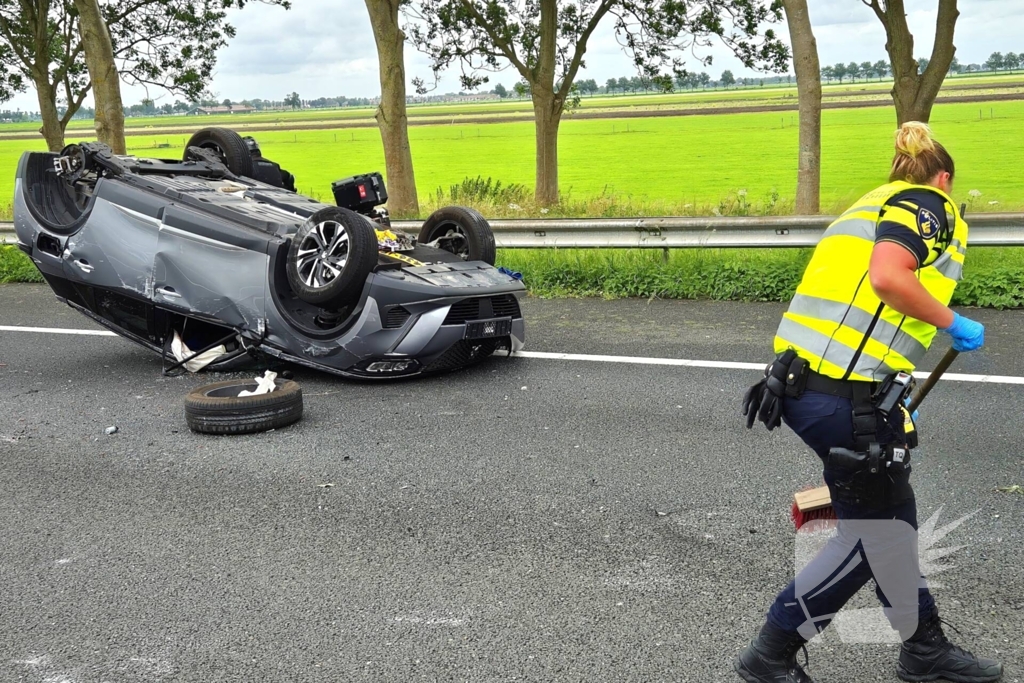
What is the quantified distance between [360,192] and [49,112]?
1632cm

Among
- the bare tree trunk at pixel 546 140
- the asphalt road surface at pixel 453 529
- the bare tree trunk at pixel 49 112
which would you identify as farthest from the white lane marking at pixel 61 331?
the bare tree trunk at pixel 49 112

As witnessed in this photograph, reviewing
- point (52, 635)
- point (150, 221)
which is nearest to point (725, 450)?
point (52, 635)

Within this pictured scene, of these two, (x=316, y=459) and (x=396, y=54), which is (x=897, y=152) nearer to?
(x=316, y=459)

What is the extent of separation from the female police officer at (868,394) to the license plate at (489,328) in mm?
4144

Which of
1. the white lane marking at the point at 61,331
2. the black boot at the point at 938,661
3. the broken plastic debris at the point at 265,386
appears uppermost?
the broken plastic debris at the point at 265,386

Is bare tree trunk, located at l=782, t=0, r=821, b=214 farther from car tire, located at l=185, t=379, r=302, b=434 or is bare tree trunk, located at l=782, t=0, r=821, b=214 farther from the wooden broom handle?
the wooden broom handle

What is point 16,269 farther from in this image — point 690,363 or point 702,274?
point 690,363

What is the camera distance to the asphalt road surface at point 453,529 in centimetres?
363

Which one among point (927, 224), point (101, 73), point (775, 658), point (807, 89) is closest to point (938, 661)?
point (775, 658)

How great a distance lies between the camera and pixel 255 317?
7.51 meters

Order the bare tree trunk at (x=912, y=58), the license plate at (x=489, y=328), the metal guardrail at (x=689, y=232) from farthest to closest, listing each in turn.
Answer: the bare tree trunk at (x=912, y=58), the metal guardrail at (x=689, y=232), the license plate at (x=489, y=328)

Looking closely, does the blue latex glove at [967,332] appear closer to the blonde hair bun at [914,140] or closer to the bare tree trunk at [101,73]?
the blonde hair bun at [914,140]

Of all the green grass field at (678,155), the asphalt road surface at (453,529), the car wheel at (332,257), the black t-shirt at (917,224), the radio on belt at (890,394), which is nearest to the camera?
the black t-shirt at (917,224)

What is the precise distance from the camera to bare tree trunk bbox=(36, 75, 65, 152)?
2170cm
